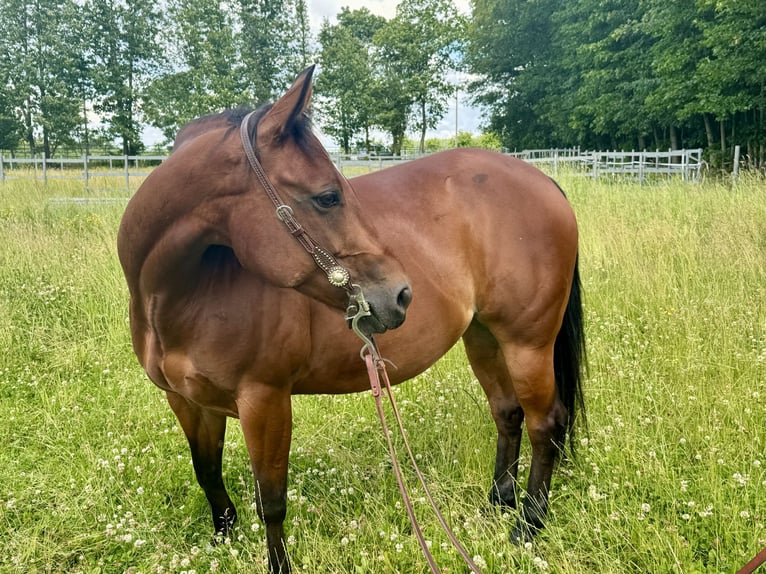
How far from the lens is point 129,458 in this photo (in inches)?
121

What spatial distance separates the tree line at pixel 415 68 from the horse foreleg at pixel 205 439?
22.1m

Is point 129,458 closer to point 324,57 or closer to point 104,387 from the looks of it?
point 104,387

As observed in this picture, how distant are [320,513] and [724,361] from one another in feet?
10.2

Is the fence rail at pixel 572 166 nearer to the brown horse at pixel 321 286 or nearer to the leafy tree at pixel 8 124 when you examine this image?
the brown horse at pixel 321 286

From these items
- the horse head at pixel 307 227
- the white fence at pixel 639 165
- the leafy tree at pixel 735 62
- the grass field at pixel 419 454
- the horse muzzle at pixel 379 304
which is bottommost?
the grass field at pixel 419 454

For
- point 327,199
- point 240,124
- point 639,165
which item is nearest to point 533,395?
point 327,199

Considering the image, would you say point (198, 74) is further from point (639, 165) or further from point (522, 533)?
point (522, 533)

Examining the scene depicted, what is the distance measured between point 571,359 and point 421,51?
143 feet

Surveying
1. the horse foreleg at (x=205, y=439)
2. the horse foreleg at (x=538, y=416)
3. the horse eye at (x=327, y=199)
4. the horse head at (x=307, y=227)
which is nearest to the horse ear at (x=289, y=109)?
the horse head at (x=307, y=227)

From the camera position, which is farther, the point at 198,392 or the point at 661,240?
the point at 661,240

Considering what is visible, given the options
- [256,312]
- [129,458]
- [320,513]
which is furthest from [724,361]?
[129,458]

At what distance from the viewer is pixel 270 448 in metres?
2.03

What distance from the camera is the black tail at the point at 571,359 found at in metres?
2.94

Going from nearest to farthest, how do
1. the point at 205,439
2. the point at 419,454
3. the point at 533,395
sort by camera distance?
the point at 205,439, the point at 533,395, the point at 419,454
